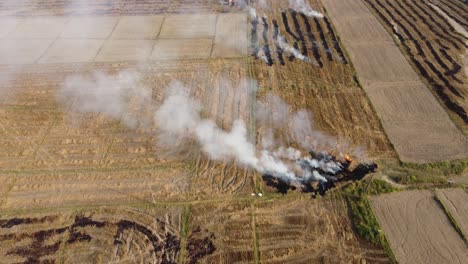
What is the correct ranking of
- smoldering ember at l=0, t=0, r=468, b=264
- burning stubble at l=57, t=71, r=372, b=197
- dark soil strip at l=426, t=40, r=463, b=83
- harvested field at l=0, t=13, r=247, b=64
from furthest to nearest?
1. harvested field at l=0, t=13, r=247, b=64
2. dark soil strip at l=426, t=40, r=463, b=83
3. burning stubble at l=57, t=71, r=372, b=197
4. smoldering ember at l=0, t=0, r=468, b=264

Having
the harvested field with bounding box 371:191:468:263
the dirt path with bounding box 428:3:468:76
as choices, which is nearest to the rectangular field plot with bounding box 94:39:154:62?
the harvested field with bounding box 371:191:468:263

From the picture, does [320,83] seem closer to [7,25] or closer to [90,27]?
[90,27]

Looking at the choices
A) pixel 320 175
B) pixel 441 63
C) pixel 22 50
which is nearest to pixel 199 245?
pixel 320 175

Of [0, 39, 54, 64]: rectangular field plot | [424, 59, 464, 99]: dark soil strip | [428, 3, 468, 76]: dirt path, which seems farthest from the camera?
[428, 3, 468, 76]: dirt path

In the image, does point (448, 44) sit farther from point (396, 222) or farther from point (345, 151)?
point (396, 222)

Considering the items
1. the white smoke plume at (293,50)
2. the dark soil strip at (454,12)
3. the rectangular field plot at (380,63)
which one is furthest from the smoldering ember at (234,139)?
the dark soil strip at (454,12)

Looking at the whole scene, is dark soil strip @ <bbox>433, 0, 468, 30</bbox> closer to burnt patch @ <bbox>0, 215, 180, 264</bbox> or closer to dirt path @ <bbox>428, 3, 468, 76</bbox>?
dirt path @ <bbox>428, 3, 468, 76</bbox>

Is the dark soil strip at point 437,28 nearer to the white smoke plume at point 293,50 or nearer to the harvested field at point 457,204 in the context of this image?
the white smoke plume at point 293,50
